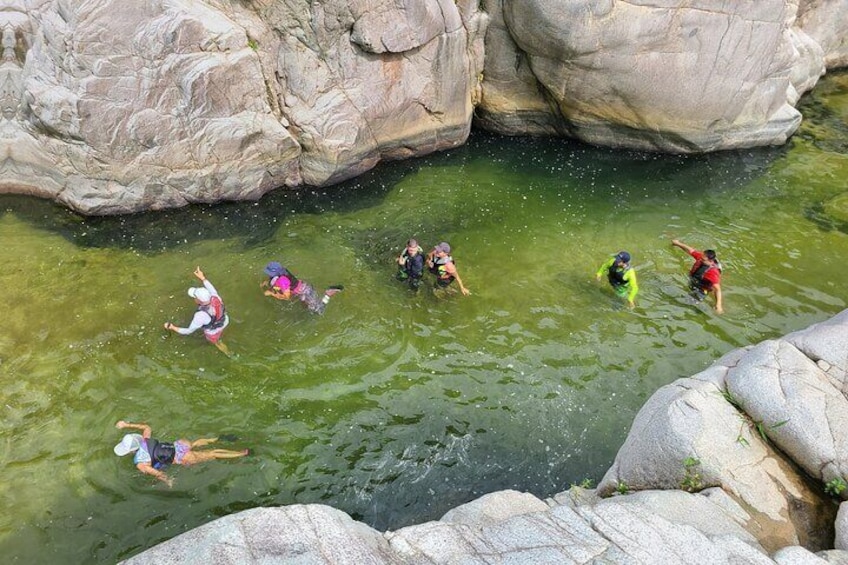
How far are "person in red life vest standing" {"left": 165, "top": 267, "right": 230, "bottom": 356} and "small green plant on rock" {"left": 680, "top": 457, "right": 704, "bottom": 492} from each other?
777 centimetres

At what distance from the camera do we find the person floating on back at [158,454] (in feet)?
27.0

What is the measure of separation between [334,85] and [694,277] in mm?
9676

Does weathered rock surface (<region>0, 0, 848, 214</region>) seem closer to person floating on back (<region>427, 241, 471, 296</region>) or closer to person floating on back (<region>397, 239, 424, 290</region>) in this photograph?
person floating on back (<region>397, 239, 424, 290</region>)

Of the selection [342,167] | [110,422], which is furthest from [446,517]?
[342,167]

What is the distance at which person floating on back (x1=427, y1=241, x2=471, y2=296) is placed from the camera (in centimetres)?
1115

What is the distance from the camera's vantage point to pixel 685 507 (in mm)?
6516

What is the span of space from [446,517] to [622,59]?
42.6 feet

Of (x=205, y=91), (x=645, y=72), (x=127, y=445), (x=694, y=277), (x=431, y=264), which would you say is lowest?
(x=127, y=445)

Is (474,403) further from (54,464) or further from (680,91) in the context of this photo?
(680,91)

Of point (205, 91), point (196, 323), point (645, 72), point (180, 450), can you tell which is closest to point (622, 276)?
point (645, 72)

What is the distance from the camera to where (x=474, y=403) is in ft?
31.6

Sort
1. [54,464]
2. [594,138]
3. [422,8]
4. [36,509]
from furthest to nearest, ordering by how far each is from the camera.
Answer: [594,138] < [422,8] < [54,464] < [36,509]

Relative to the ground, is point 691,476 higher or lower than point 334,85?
lower

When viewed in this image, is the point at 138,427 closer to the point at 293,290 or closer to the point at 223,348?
the point at 223,348
